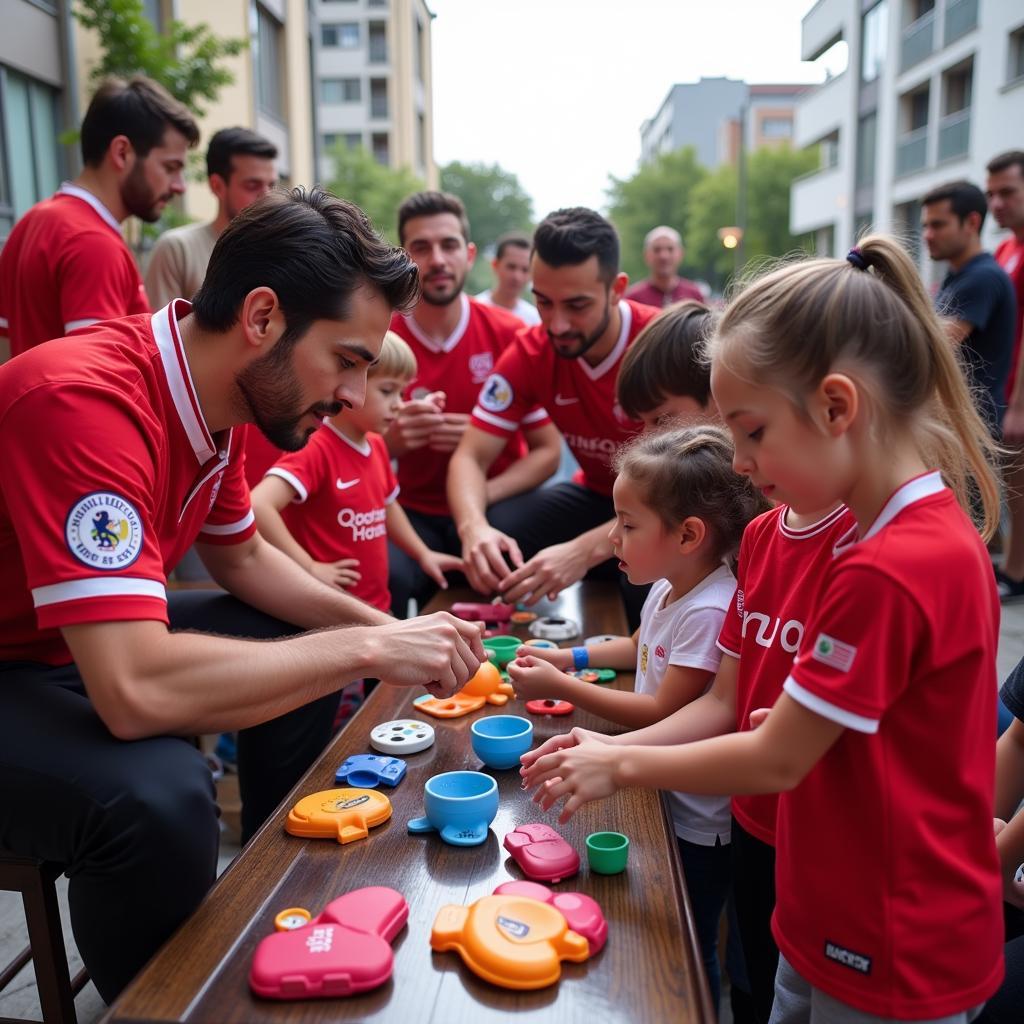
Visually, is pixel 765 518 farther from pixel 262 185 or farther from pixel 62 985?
pixel 262 185

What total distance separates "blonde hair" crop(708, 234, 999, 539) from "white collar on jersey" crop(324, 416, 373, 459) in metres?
1.68

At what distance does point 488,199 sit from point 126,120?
181 feet

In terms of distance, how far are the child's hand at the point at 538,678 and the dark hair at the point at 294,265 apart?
0.74 meters

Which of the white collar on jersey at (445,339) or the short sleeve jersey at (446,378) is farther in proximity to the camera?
the white collar on jersey at (445,339)

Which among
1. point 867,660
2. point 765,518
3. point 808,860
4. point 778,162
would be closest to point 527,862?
point 808,860

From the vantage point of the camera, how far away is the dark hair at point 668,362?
2.17m

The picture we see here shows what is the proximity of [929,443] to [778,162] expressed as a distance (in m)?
33.7

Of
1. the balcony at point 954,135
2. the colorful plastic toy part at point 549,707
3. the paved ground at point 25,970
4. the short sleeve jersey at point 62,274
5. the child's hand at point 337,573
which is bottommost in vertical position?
the paved ground at point 25,970

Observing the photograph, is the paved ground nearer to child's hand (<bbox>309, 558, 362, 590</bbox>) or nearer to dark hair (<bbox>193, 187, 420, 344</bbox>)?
child's hand (<bbox>309, 558, 362, 590</bbox>)

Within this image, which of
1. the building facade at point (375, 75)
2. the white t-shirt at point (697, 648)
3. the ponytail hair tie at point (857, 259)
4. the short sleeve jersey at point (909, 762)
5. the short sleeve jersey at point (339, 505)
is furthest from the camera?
the building facade at point (375, 75)

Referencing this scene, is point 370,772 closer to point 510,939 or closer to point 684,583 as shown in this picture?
point 510,939

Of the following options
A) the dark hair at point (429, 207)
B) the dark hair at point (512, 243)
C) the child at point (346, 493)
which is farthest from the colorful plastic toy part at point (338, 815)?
the dark hair at point (512, 243)

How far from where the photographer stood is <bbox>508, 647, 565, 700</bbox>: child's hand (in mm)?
1759

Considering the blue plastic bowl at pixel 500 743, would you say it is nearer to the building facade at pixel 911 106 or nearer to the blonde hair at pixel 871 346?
the blonde hair at pixel 871 346
